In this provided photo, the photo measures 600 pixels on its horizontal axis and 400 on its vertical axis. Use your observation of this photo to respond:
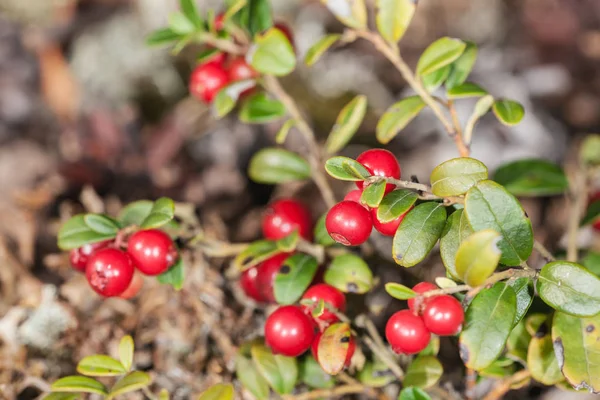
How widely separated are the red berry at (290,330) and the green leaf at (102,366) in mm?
427

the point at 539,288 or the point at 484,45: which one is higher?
A: the point at 539,288

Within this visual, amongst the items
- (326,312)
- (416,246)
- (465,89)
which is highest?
(465,89)

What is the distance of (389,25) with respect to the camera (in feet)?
5.88

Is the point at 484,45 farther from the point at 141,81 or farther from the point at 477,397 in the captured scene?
the point at 477,397

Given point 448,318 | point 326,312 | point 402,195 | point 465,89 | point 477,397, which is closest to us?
point 448,318

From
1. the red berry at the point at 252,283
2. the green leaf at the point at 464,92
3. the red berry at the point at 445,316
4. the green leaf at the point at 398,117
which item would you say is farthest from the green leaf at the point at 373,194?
the red berry at the point at 252,283

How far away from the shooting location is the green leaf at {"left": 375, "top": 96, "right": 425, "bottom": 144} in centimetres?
175

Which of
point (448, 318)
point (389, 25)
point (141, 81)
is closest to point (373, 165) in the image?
point (448, 318)

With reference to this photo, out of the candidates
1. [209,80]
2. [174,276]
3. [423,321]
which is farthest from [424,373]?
[209,80]

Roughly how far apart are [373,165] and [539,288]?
19.4 inches

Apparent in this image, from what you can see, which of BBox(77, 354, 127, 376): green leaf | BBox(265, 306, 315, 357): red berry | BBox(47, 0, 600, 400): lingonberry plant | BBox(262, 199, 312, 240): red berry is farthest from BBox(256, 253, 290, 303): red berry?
BBox(77, 354, 127, 376): green leaf

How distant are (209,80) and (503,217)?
1.17 metres

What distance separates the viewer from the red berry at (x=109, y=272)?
5.15ft

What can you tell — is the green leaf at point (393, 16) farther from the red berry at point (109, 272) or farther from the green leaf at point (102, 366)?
the green leaf at point (102, 366)
